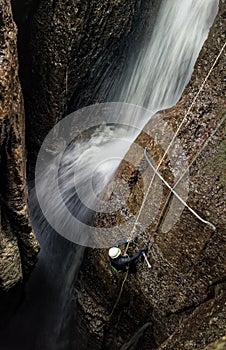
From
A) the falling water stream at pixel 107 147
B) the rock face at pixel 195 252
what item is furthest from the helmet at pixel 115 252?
the falling water stream at pixel 107 147

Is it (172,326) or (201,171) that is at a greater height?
(201,171)

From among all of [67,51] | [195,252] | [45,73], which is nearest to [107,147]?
[45,73]

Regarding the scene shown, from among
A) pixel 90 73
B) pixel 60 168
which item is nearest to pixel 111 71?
pixel 90 73

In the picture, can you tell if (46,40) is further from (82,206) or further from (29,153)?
(82,206)

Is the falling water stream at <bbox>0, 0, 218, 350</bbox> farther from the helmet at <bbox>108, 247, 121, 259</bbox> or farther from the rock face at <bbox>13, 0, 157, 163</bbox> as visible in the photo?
the helmet at <bbox>108, 247, 121, 259</bbox>

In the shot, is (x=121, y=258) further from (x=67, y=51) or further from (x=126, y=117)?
(x=67, y=51)

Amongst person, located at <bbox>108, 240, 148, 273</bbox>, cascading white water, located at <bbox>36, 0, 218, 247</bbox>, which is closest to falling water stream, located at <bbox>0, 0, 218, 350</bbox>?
cascading white water, located at <bbox>36, 0, 218, 247</bbox>
